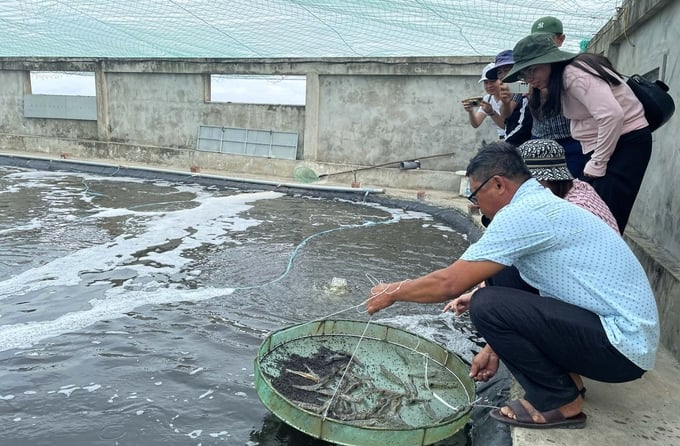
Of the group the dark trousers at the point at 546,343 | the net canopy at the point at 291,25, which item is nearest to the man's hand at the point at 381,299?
the dark trousers at the point at 546,343

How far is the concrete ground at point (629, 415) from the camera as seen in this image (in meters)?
2.16

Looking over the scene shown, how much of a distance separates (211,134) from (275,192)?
352cm

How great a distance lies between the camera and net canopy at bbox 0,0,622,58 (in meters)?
9.27

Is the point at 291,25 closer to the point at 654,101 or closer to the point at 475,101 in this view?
the point at 475,101

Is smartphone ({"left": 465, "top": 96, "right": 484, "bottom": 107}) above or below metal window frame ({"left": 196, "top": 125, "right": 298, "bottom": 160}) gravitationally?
above

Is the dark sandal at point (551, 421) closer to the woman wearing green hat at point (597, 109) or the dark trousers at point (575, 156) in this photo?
the woman wearing green hat at point (597, 109)

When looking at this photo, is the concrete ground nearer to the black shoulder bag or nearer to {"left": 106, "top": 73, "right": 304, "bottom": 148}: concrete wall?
the black shoulder bag

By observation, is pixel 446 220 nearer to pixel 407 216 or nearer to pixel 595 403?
pixel 407 216

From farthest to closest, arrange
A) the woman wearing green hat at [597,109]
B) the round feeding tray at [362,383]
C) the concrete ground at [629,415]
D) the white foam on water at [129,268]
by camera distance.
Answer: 1. the white foam on water at [129,268]
2. the woman wearing green hat at [597,109]
3. the round feeding tray at [362,383]
4. the concrete ground at [629,415]

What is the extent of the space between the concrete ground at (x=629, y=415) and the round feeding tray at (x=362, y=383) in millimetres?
396

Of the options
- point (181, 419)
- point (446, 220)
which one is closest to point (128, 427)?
point (181, 419)

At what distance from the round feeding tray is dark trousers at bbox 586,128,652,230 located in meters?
1.37

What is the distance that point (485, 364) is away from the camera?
105 inches

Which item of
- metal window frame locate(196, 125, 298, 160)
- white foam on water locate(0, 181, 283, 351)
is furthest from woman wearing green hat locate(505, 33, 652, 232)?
metal window frame locate(196, 125, 298, 160)
